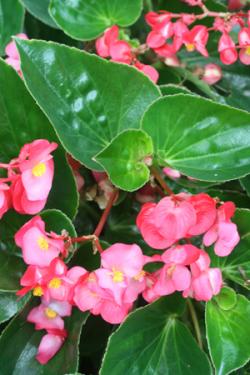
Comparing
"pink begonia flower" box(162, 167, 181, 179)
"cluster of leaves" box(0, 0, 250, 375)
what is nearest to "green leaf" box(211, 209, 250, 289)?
"cluster of leaves" box(0, 0, 250, 375)

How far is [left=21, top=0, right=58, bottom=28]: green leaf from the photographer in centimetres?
95

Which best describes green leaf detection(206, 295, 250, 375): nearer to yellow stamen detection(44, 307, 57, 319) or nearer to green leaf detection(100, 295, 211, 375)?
green leaf detection(100, 295, 211, 375)

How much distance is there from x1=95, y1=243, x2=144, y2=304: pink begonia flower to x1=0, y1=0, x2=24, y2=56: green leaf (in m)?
0.46

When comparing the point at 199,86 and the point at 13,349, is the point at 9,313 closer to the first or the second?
the point at 13,349

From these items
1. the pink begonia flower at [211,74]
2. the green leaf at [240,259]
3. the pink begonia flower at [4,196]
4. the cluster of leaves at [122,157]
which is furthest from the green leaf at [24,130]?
the pink begonia flower at [211,74]

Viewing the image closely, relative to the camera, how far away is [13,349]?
2.56ft

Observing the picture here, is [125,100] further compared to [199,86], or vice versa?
[199,86]

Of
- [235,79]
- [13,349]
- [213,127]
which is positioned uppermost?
[213,127]

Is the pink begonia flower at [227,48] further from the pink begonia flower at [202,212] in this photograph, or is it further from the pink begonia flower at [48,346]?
the pink begonia flower at [48,346]

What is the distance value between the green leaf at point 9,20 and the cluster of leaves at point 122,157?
255 mm

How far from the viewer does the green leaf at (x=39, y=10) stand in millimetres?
952

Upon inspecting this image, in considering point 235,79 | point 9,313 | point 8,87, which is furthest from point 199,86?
point 9,313

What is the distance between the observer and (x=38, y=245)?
619 mm

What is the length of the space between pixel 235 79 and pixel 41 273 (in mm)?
557
